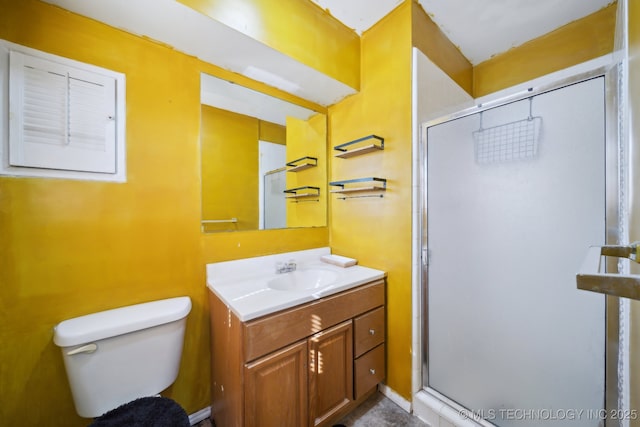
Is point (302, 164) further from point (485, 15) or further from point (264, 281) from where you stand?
point (485, 15)

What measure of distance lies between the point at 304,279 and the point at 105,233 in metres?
1.10

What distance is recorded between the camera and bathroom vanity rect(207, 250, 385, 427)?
3.25 ft

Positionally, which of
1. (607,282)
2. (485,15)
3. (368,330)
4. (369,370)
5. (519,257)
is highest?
(485,15)

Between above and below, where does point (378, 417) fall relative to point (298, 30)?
below

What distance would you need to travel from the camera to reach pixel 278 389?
3.45 feet

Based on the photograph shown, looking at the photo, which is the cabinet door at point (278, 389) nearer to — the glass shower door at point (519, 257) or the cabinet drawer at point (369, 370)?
the cabinet drawer at point (369, 370)

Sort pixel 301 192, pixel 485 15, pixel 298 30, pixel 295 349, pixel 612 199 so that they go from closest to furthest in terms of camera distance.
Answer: pixel 612 199 < pixel 295 349 < pixel 298 30 < pixel 485 15 < pixel 301 192

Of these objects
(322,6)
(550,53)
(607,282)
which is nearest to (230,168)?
(322,6)

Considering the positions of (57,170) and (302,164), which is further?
(302,164)

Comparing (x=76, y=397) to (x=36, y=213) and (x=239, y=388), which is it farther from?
(x=36, y=213)

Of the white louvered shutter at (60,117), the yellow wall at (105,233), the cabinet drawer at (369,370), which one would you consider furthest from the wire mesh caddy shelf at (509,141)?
the white louvered shutter at (60,117)

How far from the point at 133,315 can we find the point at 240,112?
4.17 ft

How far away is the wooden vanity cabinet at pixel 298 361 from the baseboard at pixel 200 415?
63mm

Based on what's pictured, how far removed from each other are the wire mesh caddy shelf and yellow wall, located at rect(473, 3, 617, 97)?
1034mm
